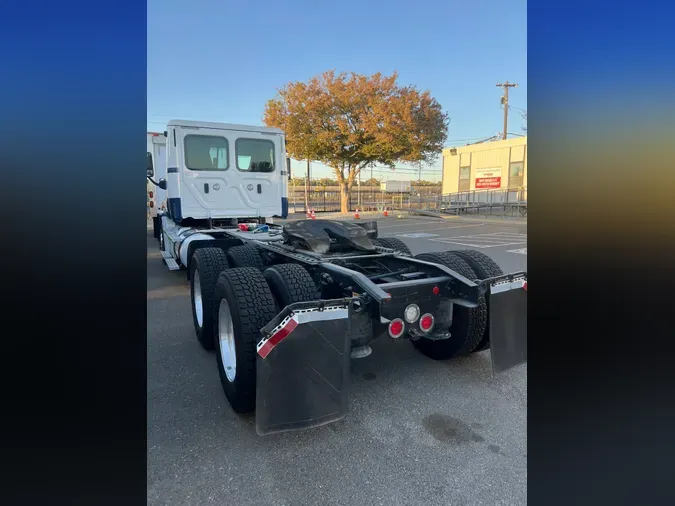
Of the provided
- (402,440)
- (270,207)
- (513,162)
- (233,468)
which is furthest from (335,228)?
(513,162)

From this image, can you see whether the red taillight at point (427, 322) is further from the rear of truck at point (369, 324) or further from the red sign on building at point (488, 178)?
the red sign on building at point (488, 178)

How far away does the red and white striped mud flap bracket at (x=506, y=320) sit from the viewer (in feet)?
11.3

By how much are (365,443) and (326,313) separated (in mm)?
964

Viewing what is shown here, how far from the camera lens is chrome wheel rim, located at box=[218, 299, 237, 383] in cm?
343

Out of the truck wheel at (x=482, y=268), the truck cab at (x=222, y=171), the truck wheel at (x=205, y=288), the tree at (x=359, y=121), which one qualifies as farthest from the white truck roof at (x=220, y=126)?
the tree at (x=359, y=121)

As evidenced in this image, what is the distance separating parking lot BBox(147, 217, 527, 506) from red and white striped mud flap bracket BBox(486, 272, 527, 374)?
0.35 m

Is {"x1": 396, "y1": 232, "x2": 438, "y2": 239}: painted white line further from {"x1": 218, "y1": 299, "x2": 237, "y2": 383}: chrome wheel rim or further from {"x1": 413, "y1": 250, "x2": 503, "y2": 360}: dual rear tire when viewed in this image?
{"x1": 218, "y1": 299, "x2": 237, "y2": 383}: chrome wheel rim

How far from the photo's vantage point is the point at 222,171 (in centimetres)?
733

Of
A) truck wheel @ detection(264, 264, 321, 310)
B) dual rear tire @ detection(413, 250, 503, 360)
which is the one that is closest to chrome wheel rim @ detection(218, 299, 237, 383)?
truck wheel @ detection(264, 264, 321, 310)

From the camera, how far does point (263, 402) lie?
102 inches

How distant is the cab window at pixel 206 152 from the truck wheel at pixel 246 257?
9.13 feet

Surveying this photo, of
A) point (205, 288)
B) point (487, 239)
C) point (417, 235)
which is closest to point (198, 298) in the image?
point (205, 288)
